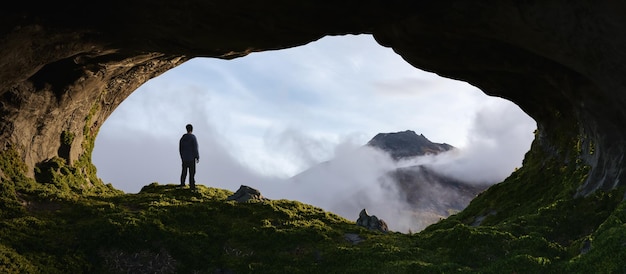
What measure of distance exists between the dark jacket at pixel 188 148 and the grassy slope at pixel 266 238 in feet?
16.3

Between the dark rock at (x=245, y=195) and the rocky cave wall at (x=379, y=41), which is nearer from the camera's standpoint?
the rocky cave wall at (x=379, y=41)

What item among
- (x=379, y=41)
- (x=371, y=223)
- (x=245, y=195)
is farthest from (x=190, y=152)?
(x=379, y=41)

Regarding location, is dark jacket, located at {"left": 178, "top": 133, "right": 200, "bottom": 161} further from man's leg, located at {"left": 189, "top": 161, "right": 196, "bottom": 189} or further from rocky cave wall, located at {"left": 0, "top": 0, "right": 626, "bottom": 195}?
rocky cave wall, located at {"left": 0, "top": 0, "right": 626, "bottom": 195}

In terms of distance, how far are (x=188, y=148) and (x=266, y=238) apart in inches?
438

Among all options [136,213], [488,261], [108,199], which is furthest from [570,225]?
[108,199]

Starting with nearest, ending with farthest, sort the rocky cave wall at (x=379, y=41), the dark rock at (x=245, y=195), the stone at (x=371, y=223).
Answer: the rocky cave wall at (x=379, y=41), the stone at (x=371, y=223), the dark rock at (x=245, y=195)

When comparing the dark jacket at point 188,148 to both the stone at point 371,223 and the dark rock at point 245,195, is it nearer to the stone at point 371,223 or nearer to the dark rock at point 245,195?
the dark rock at point 245,195

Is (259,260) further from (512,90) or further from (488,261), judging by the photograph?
(512,90)

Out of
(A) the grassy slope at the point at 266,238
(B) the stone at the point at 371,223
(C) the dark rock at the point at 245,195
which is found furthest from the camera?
(C) the dark rock at the point at 245,195

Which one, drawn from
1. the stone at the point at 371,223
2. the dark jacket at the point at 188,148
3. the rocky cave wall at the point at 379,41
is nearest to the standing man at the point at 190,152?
the dark jacket at the point at 188,148

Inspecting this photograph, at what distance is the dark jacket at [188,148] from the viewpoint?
27.3 meters

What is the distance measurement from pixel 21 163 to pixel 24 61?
6512 millimetres

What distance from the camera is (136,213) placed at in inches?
766

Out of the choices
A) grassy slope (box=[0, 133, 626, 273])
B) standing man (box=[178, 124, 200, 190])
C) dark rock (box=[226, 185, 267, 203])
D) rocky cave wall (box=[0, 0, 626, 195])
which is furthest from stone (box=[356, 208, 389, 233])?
standing man (box=[178, 124, 200, 190])
